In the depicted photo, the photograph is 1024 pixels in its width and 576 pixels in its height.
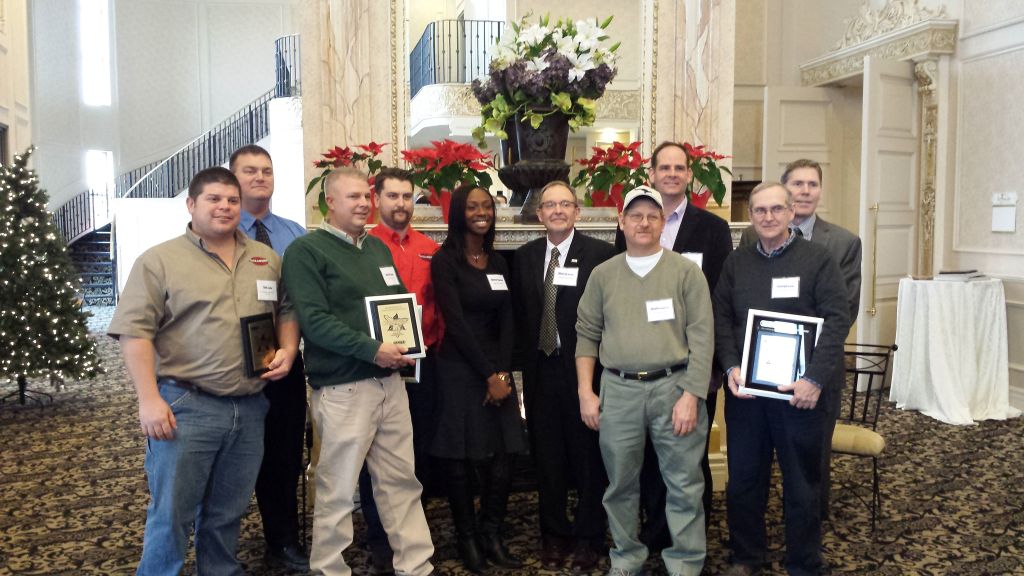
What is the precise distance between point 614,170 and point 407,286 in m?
1.44

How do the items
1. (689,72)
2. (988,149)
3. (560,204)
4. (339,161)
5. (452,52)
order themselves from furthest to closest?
1. (988,149)
2. (689,72)
3. (452,52)
4. (339,161)
5. (560,204)

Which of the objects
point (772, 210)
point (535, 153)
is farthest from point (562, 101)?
point (772, 210)

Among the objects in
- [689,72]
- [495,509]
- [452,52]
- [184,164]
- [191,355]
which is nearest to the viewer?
[191,355]

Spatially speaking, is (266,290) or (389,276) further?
(389,276)

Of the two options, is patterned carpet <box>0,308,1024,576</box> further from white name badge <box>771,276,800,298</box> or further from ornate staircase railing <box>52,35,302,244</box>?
ornate staircase railing <box>52,35,302,244</box>

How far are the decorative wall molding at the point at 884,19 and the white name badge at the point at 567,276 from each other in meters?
5.24

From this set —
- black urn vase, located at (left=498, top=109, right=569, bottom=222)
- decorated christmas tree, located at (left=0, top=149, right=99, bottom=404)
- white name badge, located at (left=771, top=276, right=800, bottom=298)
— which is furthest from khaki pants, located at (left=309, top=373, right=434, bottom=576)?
decorated christmas tree, located at (left=0, top=149, right=99, bottom=404)

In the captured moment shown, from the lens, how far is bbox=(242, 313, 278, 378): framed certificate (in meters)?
2.73

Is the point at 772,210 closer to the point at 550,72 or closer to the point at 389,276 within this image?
the point at 389,276

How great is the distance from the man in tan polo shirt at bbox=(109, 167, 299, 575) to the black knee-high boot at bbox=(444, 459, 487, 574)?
2.76 ft

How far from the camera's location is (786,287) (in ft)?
9.82

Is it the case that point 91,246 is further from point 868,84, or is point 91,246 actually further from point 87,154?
point 868,84

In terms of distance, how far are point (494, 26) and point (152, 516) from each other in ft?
10.9

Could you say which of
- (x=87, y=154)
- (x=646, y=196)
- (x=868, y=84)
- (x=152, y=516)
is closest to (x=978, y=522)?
(x=646, y=196)
